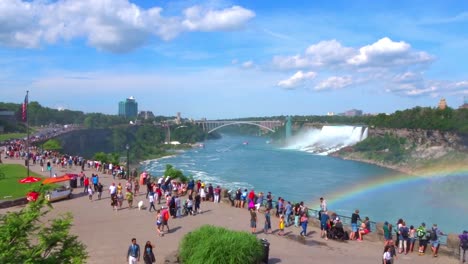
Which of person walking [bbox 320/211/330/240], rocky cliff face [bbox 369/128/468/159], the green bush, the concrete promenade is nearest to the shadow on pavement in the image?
the concrete promenade

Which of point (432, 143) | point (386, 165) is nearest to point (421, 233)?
point (386, 165)

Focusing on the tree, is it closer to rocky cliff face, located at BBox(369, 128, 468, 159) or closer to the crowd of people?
the crowd of people

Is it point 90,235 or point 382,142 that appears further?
point 382,142

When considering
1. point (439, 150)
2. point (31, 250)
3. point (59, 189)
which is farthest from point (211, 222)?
point (439, 150)

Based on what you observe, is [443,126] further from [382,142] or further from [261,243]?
[261,243]

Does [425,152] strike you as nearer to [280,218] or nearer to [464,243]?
[280,218]

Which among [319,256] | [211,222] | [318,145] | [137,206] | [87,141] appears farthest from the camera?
[318,145]
